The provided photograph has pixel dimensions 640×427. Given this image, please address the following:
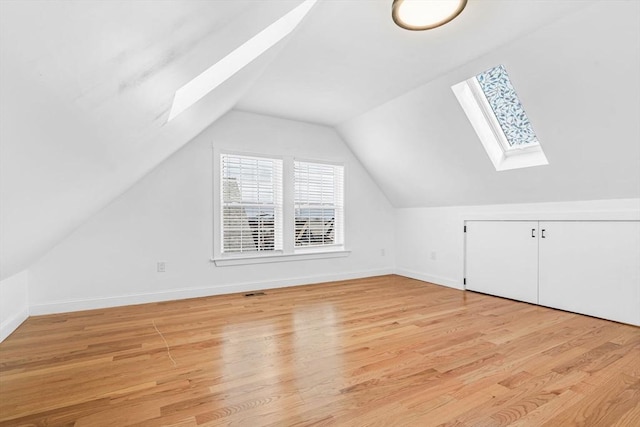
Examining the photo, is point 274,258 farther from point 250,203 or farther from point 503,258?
point 503,258

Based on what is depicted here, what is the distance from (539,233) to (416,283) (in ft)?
5.69

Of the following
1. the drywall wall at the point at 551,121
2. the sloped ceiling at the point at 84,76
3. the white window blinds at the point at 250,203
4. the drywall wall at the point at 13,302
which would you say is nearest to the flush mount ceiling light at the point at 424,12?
the sloped ceiling at the point at 84,76

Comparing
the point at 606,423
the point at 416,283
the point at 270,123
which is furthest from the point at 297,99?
the point at 606,423

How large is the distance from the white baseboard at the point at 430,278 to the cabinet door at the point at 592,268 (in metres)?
1.05

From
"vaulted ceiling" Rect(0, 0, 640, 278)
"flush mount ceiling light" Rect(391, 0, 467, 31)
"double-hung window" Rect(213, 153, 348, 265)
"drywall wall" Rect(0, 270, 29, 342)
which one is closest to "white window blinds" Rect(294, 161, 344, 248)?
"double-hung window" Rect(213, 153, 348, 265)

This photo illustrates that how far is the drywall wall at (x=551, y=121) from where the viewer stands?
84.1 inches

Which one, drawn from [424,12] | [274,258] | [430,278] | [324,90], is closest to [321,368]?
[424,12]

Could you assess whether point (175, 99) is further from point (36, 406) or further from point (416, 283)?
point (416, 283)

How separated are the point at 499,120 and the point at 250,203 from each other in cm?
305

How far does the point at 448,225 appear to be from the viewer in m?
4.48

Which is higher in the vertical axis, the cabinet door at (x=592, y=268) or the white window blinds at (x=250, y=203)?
the white window blinds at (x=250, y=203)

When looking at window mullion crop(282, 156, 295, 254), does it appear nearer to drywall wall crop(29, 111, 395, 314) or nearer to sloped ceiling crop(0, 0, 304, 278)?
drywall wall crop(29, 111, 395, 314)

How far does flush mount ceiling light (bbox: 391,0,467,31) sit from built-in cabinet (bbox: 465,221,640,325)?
2499 mm

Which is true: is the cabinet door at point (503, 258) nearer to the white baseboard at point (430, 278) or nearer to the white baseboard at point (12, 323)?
the white baseboard at point (430, 278)
